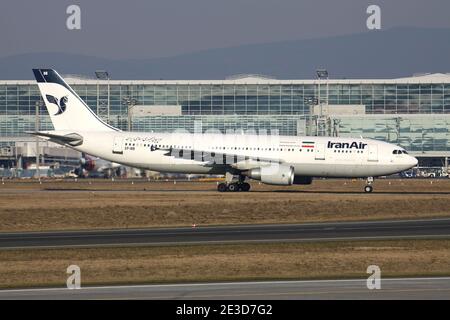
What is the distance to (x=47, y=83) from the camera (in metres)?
76.5

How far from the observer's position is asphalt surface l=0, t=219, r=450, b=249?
41188mm

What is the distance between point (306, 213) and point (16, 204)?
17861mm

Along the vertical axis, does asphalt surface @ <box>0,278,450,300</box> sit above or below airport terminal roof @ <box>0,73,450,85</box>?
below

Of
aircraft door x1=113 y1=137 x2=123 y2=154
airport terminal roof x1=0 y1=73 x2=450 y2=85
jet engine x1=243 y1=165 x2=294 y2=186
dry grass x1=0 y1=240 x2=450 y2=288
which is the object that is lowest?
dry grass x1=0 y1=240 x2=450 y2=288

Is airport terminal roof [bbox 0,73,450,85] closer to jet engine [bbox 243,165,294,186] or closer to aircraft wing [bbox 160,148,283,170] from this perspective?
aircraft wing [bbox 160,148,283,170]

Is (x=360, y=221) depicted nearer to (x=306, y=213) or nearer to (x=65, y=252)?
(x=306, y=213)

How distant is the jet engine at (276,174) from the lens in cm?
6962

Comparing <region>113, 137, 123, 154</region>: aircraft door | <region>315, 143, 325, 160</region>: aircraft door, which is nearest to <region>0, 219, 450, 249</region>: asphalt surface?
<region>315, 143, 325, 160</region>: aircraft door

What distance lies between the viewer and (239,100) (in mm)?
161375

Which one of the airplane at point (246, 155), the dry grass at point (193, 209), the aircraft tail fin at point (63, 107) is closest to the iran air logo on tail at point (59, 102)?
the aircraft tail fin at point (63, 107)

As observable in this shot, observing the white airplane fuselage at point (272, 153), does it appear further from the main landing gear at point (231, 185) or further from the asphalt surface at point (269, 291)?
the asphalt surface at point (269, 291)

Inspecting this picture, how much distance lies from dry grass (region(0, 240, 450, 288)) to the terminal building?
10976cm

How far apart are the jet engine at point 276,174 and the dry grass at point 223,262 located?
2991cm

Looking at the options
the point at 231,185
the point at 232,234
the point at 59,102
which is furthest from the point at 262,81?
the point at 232,234
